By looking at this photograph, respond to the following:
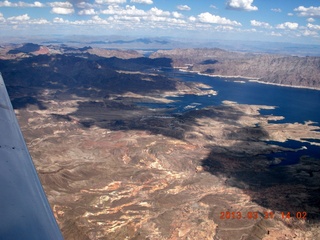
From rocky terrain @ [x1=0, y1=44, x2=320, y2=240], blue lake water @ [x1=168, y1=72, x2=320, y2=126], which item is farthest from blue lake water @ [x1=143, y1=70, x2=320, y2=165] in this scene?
rocky terrain @ [x1=0, y1=44, x2=320, y2=240]

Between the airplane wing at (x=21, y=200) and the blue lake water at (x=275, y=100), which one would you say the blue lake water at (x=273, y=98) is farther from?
the airplane wing at (x=21, y=200)

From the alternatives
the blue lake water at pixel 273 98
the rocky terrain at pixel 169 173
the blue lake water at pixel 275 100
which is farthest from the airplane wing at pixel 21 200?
the blue lake water at pixel 273 98

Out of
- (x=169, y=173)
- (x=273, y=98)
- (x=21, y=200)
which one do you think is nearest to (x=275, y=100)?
(x=273, y=98)

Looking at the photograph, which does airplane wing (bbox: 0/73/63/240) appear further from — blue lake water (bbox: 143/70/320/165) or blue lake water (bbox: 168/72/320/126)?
blue lake water (bbox: 168/72/320/126)

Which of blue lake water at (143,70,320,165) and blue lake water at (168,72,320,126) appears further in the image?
blue lake water at (168,72,320,126)

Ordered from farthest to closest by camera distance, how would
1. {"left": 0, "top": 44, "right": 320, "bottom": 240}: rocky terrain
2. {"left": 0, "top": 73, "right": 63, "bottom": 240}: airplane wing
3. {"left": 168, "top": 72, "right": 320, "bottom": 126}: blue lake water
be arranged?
{"left": 168, "top": 72, "right": 320, "bottom": 126}: blue lake water < {"left": 0, "top": 44, "right": 320, "bottom": 240}: rocky terrain < {"left": 0, "top": 73, "right": 63, "bottom": 240}: airplane wing

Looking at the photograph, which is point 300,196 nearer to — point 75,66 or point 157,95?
point 157,95
